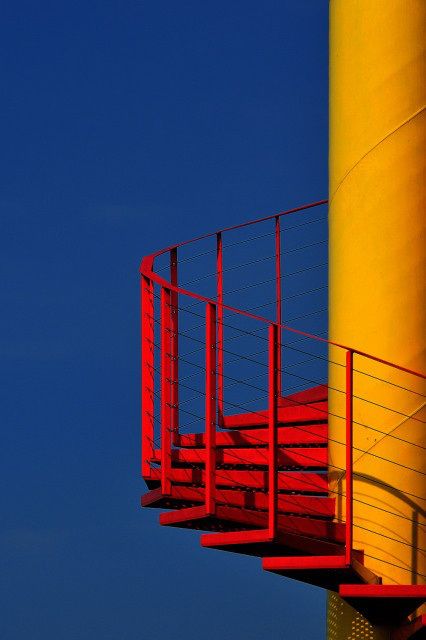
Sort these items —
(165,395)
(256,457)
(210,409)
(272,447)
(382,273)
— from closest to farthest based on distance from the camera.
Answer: (272,447), (210,409), (382,273), (165,395), (256,457)

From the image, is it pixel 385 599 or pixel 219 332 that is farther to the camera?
pixel 219 332

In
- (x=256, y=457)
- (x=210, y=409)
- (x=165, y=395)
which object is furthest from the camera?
(x=256, y=457)

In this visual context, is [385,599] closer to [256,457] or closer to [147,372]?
[256,457]

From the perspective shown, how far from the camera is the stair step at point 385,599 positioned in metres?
8.39

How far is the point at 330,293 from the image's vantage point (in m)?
9.49

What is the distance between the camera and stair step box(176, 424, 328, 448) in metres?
9.62

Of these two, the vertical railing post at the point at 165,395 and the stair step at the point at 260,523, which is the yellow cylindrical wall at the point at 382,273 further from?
the vertical railing post at the point at 165,395

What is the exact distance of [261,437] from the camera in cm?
988

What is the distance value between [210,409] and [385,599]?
118 centimetres

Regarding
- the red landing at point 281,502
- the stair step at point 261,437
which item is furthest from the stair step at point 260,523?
the stair step at point 261,437

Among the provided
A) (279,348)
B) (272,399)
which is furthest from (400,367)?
(279,348)

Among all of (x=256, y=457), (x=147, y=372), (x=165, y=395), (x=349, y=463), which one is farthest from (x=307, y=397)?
(x=349, y=463)

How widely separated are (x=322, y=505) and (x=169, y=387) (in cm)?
95

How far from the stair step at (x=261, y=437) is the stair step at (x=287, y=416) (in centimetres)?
4
